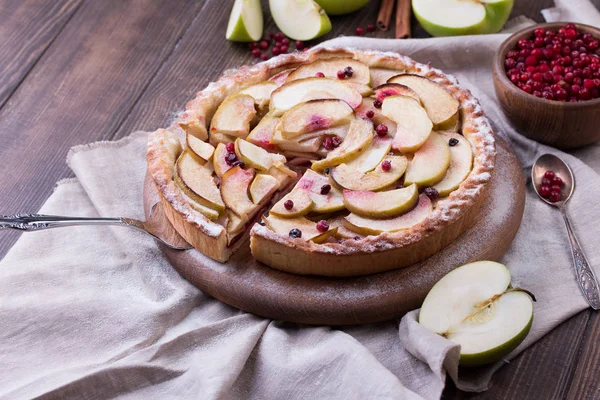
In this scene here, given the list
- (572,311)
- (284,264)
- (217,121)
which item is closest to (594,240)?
(572,311)

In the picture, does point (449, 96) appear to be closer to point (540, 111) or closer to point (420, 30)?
point (540, 111)

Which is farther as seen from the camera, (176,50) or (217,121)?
(176,50)

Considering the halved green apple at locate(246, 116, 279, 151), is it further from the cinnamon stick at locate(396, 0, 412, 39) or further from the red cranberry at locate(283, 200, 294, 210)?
the cinnamon stick at locate(396, 0, 412, 39)

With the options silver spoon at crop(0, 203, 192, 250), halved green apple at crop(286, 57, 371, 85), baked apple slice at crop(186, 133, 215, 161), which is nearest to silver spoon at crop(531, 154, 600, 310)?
halved green apple at crop(286, 57, 371, 85)

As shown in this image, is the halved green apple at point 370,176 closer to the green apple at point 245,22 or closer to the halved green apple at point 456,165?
the halved green apple at point 456,165

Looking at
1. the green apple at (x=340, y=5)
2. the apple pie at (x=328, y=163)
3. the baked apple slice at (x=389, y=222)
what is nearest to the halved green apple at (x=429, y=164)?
the apple pie at (x=328, y=163)

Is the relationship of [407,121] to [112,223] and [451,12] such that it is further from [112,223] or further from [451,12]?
[112,223]
